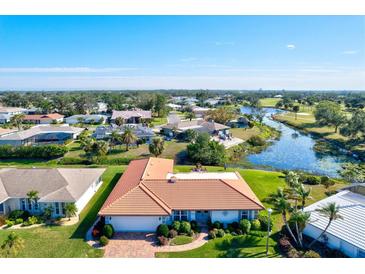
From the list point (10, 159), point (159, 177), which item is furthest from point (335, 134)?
point (10, 159)

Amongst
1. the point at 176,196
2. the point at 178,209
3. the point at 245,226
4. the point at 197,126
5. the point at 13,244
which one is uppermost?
the point at 197,126

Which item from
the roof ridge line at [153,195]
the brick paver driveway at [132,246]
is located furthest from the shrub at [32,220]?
the roof ridge line at [153,195]

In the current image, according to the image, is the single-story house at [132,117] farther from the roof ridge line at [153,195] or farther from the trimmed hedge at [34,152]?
the roof ridge line at [153,195]

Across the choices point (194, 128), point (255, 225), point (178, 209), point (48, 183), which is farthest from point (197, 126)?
point (255, 225)

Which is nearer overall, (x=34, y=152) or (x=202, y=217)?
(x=202, y=217)

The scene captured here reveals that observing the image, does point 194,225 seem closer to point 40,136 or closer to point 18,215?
point 18,215

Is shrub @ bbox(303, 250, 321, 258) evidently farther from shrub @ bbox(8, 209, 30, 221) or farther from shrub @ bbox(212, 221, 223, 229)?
shrub @ bbox(8, 209, 30, 221)
